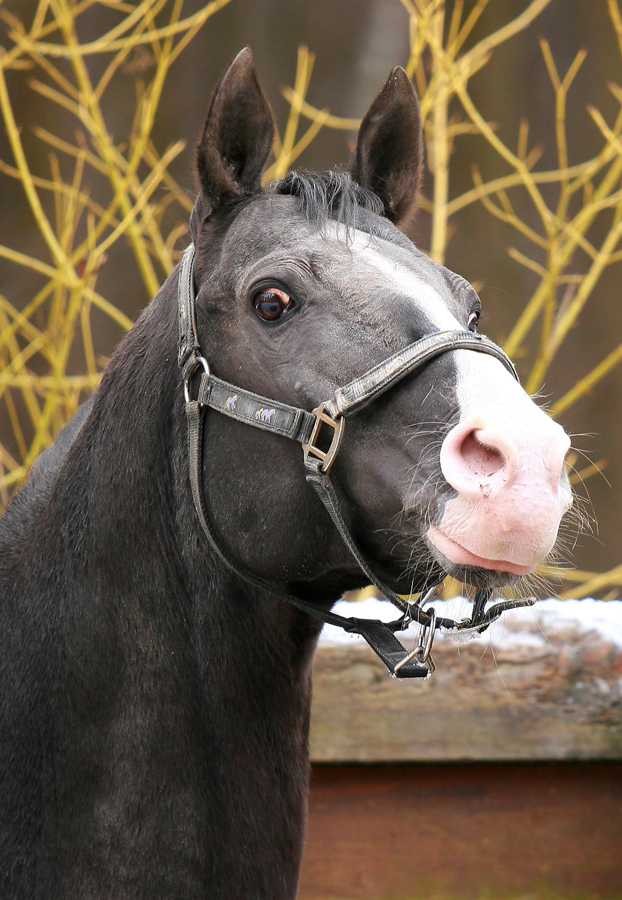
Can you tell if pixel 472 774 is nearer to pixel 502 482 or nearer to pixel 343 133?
pixel 502 482

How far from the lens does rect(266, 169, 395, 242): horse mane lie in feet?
5.41

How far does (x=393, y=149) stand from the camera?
192cm

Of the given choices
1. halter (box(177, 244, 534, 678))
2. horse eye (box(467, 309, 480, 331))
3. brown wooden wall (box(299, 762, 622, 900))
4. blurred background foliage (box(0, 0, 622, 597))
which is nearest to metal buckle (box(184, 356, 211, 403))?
halter (box(177, 244, 534, 678))

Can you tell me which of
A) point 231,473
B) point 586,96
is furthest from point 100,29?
point 231,473

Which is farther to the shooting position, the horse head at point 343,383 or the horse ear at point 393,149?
the horse ear at point 393,149

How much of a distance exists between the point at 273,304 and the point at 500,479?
0.54 m

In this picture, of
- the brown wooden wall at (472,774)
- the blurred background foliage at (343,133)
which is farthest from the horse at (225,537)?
the blurred background foliage at (343,133)

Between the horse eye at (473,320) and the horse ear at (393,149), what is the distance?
336mm

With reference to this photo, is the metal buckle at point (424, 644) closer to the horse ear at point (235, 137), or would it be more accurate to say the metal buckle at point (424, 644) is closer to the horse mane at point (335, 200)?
the horse mane at point (335, 200)

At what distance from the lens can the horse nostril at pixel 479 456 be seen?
1272mm

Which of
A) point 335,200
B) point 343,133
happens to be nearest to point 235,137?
point 335,200

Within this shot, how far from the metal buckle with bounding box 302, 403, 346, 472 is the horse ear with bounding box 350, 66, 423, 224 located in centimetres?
64

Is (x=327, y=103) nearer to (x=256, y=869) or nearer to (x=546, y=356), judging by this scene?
(x=546, y=356)

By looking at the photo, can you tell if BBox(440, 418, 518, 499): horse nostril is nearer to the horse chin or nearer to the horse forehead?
the horse chin
